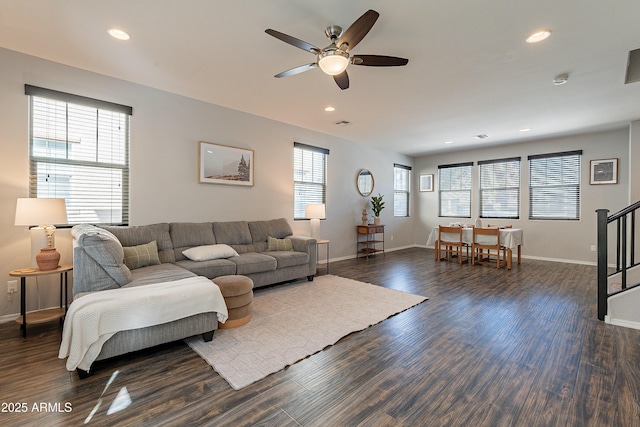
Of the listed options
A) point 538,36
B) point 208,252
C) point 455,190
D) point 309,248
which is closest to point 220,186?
point 208,252

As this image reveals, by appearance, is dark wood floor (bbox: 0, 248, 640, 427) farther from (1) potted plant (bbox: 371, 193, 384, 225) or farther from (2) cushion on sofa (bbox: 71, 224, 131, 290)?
(1) potted plant (bbox: 371, 193, 384, 225)

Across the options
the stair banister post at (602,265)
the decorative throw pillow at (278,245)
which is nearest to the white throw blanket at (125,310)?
the decorative throw pillow at (278,245)

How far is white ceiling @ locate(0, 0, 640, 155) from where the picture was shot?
2.24 m

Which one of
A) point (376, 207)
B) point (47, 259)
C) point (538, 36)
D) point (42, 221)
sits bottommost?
point (47, 259)

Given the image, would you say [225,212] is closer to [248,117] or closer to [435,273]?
[248,117]

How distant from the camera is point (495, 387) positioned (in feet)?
6.18

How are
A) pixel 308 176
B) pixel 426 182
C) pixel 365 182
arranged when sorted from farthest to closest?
1. pixel 426 182
2. pixel 365 182
3. pixel 308 176

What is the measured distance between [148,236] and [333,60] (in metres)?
2.95

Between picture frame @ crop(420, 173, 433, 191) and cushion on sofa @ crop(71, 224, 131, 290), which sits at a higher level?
picture frame @ crop(420, 173, 433, 191)

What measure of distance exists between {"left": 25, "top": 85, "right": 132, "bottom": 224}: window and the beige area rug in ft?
7.14

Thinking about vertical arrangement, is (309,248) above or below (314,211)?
below

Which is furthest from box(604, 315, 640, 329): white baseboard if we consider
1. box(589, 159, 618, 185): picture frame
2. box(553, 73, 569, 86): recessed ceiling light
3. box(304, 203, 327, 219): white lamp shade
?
box(589, 159, 618, 185): picture frame

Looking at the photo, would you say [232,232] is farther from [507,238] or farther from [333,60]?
[507,238]

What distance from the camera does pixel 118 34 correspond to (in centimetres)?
258
